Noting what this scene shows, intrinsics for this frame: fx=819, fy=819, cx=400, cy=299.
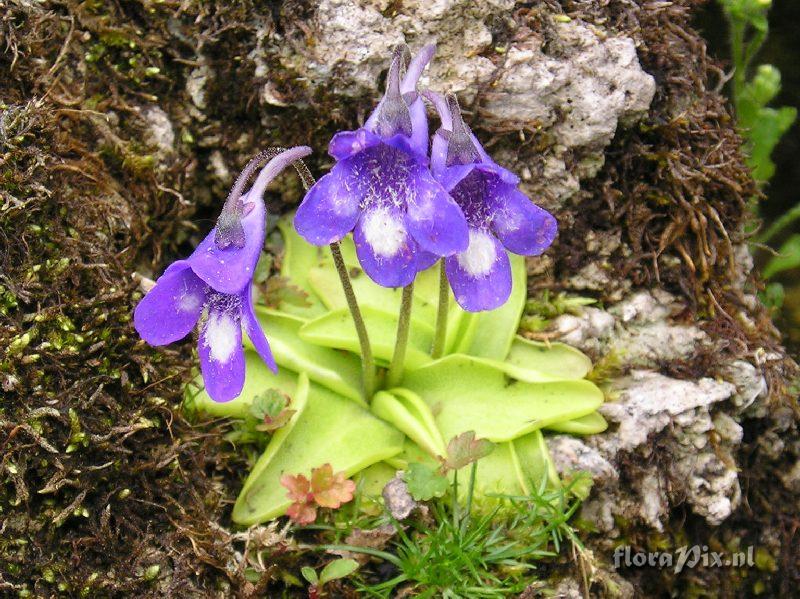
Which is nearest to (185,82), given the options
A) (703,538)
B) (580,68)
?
(580,68)

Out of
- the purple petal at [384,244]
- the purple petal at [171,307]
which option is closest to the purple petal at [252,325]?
the purple petal at [171,307]

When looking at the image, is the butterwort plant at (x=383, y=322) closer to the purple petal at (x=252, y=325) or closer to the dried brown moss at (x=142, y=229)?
the purple petal at (x=252, y=325)

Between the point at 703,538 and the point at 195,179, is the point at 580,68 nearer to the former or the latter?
the point at 195,179

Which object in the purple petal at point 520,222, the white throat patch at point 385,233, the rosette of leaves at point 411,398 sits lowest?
the rosette of leaves at point 411,398

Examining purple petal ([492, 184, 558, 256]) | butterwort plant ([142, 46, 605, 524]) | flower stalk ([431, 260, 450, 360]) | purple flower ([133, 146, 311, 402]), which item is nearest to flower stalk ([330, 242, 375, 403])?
butterwort plant ([142, 46, 605, 524])

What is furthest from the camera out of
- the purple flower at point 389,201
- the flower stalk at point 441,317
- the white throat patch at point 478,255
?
the flower stalk at point 441,317

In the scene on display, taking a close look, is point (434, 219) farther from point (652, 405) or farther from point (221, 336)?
point (652, 405)

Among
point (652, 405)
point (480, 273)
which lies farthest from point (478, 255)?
point (652, 405)
